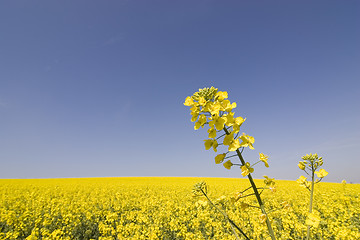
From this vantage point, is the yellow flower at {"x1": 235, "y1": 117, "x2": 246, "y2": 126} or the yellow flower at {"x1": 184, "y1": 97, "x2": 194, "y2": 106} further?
the yellow flower at {"x1": 184, "y1": 97, "x2": 194, "y2": 106}

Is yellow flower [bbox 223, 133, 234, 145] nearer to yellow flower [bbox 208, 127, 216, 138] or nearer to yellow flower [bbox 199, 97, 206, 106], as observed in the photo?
yellow flower [bbox 208, 127, 216, 138]

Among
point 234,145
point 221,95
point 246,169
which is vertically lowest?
point 246,169

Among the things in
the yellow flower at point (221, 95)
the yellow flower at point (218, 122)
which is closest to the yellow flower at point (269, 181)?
the yellow flower at point (218, 122)

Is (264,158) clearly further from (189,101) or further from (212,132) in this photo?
(189,101)

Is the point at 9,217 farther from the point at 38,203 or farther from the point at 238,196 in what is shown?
the point at 238,196

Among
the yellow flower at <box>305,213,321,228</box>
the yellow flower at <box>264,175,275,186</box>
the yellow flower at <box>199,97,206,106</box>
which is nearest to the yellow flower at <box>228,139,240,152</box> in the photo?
the yellow flower at <box>199,97,206,106</box>

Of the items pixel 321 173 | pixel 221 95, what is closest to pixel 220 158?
pixel 221 95

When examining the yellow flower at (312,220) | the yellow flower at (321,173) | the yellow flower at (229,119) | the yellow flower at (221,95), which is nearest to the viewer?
the yellow flower at (312,220)

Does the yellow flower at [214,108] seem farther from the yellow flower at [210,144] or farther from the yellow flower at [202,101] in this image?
the yellow flower at [210,144]

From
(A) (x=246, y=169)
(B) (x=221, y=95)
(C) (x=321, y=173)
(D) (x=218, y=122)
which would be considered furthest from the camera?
(C) (x=321, y=173)

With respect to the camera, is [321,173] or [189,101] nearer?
[189,101]

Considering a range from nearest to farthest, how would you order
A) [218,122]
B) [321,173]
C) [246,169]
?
1. [246,169]
2. [218,122]
3. [321,173]

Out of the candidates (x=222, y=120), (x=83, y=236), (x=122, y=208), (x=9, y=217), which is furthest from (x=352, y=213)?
(x=9, y=217)

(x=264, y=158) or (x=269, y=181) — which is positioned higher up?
(x=264, y=158)
